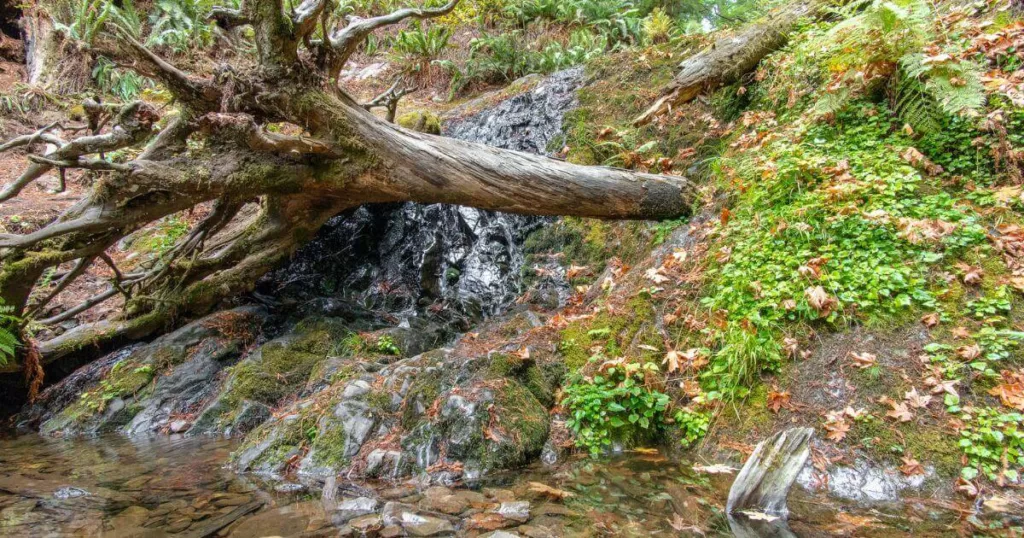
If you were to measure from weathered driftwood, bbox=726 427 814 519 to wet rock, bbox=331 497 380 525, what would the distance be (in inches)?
77.2

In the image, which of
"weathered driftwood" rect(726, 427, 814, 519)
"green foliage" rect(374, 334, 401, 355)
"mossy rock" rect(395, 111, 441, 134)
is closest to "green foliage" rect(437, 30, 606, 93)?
"mossy rock" rect(395, 111, 441, 134)

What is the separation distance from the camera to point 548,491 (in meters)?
2.91

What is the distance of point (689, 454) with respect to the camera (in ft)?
10.9

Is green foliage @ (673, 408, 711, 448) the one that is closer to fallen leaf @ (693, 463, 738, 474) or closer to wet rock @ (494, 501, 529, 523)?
fallen leaf @ (693, 463, 738, 474)

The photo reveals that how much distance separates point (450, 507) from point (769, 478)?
1.71m

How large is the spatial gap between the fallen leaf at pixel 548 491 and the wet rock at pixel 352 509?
93 cm

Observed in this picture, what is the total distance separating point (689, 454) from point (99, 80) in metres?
17.8

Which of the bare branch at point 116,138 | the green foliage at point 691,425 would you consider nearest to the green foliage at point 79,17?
the bare branch at point 116,138

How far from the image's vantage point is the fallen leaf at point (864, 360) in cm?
316

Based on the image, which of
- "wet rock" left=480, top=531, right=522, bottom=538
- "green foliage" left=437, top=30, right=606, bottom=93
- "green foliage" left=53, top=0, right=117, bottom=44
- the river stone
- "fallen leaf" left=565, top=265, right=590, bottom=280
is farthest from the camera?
"green foliage" left=437, top=30, right=606, bottom=93

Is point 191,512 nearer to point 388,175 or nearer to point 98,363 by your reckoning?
point 388,175

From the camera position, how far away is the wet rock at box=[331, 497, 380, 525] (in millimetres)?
2688

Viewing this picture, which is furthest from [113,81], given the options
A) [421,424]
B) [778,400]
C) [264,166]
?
[778,400]

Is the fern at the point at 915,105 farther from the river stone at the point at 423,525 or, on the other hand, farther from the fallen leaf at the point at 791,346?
the river stone at the point at 423,525
